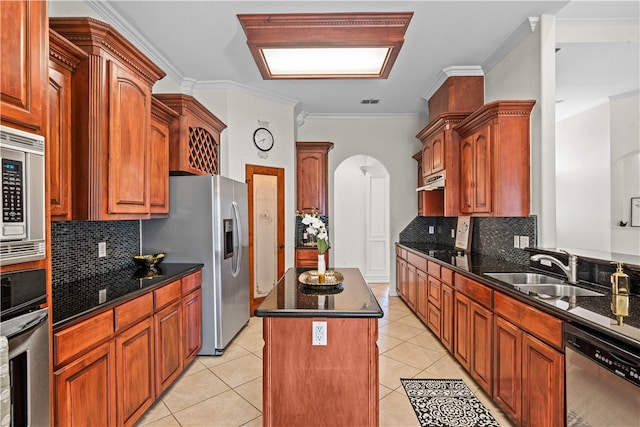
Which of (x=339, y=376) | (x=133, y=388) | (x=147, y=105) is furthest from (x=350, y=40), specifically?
(x=133, y=388)

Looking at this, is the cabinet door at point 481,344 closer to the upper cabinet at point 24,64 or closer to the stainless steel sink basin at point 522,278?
the stainless steel sink basin at point 522,278

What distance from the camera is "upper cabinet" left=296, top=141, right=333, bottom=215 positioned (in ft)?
17.1

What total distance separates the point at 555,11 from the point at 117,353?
404 centimetres

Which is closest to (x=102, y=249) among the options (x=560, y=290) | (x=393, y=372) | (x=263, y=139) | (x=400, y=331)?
(x=263, y=139)

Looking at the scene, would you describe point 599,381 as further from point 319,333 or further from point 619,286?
point 319,333

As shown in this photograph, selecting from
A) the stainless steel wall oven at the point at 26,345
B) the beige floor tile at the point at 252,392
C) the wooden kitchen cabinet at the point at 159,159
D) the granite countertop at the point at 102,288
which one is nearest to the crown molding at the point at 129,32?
the wooden kitchen cabinet at the point at 159,159

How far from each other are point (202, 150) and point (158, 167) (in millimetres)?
870

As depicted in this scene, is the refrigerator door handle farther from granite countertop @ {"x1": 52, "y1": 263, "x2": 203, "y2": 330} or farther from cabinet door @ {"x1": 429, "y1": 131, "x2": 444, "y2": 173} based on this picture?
cabinet door @ {"x1": 429, "y1": 131, "x2": 444, "y2": 173}

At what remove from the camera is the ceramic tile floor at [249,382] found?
87.7 inches

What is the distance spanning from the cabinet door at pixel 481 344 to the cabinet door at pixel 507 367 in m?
0.07

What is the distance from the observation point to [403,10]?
2.66 metres

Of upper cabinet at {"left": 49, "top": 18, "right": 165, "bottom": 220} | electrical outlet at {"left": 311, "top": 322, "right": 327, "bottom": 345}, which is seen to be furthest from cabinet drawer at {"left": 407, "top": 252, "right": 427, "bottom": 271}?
upper cabinet at {"left": 49, "top": 18, "right": 165, "bottom": 220}

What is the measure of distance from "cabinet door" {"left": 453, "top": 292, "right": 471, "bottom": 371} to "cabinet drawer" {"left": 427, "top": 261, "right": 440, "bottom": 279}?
17.8 inches

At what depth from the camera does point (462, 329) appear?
2.76 meters
